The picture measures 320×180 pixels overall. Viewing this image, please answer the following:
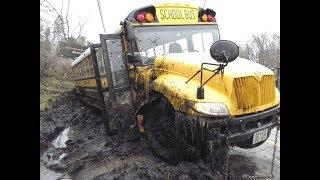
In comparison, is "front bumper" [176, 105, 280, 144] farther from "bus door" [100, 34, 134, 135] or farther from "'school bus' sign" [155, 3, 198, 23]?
"'school bus' sign" [155, 3, 198, 23]

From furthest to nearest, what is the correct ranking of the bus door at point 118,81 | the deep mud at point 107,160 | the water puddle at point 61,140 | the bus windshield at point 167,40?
the water puddle at point 61,140
the bus door at point 118,81
the bus windshield at point 167,40
the deep mud at point 107,160

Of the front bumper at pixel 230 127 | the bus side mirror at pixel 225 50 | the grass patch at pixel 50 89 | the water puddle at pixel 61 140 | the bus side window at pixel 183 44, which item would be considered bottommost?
the water puddle at pixel 61 140

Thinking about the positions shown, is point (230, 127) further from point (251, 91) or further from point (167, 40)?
point (167, 40)

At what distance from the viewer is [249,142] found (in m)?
4.28

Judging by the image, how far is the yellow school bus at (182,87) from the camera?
4.02 metres

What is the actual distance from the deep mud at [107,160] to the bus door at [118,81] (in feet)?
1.33

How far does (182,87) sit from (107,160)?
1891mm

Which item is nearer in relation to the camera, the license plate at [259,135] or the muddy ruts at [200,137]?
the muddy ruts at [200,137]

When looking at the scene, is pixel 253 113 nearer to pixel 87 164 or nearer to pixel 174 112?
pixel 174 112

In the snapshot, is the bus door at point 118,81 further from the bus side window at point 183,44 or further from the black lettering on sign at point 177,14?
the bus side window at point 183,44

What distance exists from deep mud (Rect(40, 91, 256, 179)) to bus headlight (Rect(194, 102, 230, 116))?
941 millimetres

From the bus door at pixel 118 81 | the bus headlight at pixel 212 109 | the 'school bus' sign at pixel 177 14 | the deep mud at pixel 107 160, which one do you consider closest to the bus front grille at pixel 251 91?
the bus headlight at pixel 212 109
